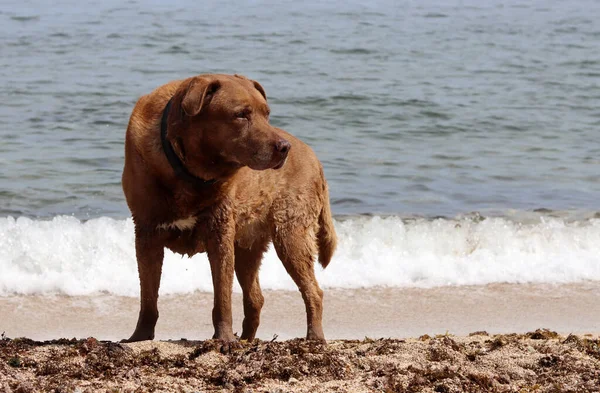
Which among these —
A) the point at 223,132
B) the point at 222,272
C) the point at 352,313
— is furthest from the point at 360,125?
the point at 223,132

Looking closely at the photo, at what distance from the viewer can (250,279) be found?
6316 millimetres

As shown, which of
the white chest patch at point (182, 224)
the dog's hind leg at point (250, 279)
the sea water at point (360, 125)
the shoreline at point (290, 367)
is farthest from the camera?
the sea water at point (360, 125)

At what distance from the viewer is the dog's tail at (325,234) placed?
627cm

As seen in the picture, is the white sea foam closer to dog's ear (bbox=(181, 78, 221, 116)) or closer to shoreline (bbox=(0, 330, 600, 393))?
shoreline (bbox=(0, 330, 600, 393))

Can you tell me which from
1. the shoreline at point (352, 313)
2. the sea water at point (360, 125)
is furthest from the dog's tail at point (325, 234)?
the sea water at point (360, 125)

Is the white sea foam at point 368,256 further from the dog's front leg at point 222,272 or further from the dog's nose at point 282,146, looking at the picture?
the dog's nose at point 282,146

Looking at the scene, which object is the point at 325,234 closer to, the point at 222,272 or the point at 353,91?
the point at 222,272

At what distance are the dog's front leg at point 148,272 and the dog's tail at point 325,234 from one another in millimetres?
1209

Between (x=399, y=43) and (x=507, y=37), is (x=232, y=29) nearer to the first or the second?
(x=399, y=43)

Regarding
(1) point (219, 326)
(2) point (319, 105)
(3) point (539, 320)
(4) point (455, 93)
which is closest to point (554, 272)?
(3) point (539, 320)

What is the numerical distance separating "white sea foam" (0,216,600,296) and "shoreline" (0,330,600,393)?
2.58 m

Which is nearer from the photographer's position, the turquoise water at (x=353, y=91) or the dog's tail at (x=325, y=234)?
the dog's tail at (x=325, y=234)

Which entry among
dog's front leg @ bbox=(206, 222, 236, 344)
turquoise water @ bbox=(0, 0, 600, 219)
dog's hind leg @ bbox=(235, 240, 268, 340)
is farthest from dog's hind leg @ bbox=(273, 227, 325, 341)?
turquoise water @ bbox=(0, 0, 600, 219)

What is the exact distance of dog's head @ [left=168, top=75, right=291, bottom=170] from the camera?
5062 mm
